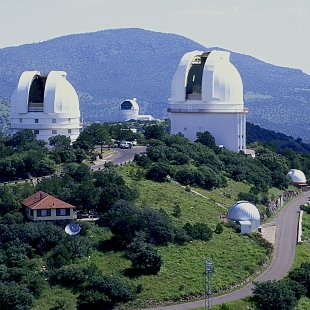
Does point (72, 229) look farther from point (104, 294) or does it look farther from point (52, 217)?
point (104, 294)

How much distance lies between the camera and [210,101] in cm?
8325

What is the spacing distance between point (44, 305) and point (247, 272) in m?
11.7

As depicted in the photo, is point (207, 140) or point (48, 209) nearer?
point (48, 209)

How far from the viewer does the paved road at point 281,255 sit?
46.0m

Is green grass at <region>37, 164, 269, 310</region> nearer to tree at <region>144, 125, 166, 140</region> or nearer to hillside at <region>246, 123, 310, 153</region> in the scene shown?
tree at <region>144, 125, 166, 140</region>

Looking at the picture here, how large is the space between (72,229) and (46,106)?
2833 centimetres

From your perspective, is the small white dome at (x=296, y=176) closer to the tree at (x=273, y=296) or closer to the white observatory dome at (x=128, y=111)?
the tree at (x=273, y=296)

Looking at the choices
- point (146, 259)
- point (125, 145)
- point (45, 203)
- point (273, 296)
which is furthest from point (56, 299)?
point (125, 145)

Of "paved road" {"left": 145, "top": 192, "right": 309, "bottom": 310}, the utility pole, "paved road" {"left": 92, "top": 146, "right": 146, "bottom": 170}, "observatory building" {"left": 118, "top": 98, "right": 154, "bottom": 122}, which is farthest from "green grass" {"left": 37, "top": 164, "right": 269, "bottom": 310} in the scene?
"observatory building" {"left": 118, "top": 98, "right": 154, "bottom": 122}

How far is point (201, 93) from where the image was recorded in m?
83.9

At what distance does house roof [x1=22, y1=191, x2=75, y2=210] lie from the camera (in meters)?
51.8

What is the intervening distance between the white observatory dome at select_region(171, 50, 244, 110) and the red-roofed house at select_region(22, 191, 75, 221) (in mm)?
33125

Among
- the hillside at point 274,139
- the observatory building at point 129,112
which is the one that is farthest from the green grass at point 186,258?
the observatory building at point 129,112

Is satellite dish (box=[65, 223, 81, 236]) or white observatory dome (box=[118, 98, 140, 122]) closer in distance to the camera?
satellite dish (box=[65, 223, 81, 236])
